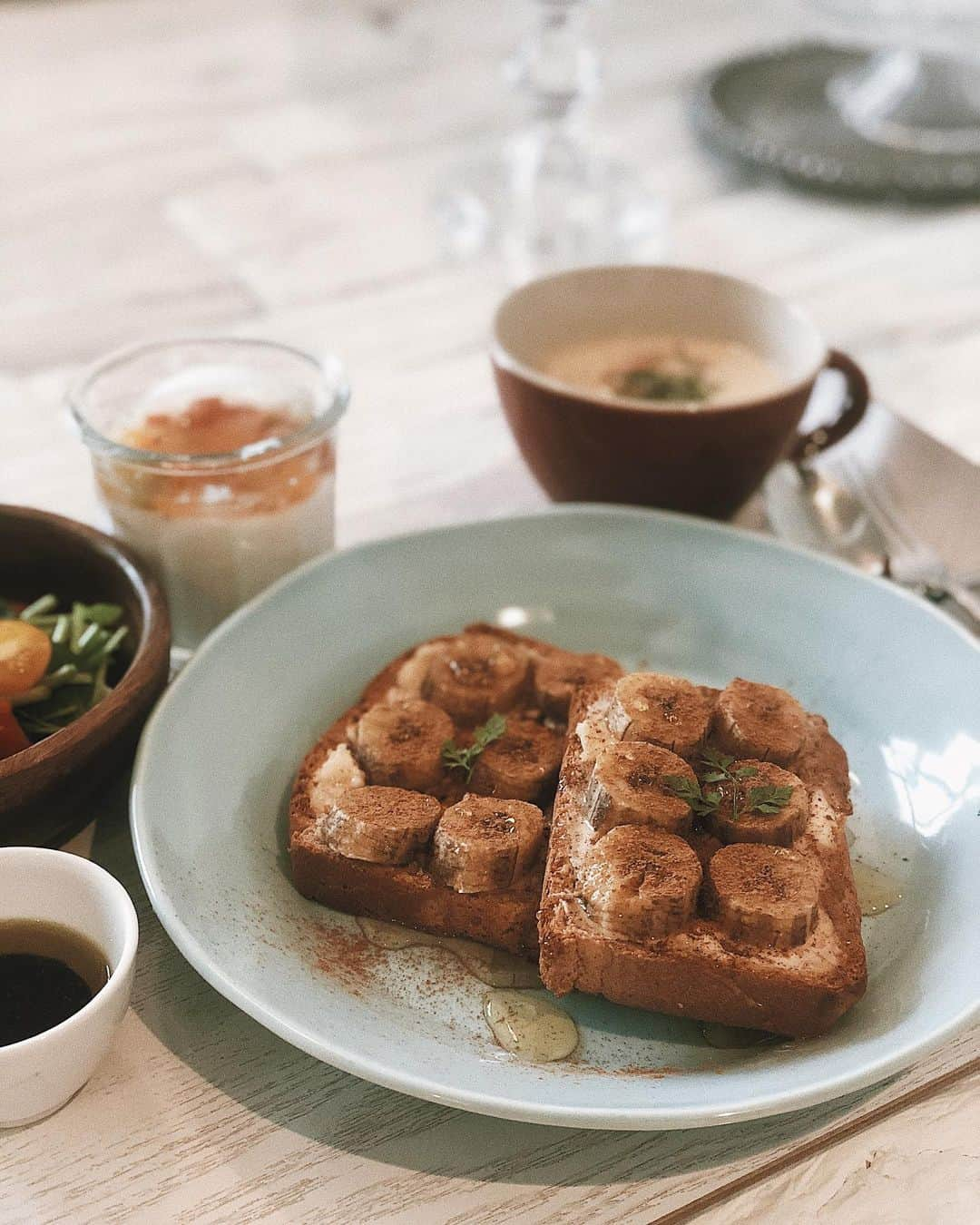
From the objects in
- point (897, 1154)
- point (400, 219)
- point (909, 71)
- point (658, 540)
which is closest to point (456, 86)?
point (400, 219)

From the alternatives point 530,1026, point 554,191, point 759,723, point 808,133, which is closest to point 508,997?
point 530,1026

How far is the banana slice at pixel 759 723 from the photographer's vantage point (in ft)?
4.49

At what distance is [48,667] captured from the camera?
4.88 ft

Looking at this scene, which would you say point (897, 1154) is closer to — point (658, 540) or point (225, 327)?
point (658, 540)

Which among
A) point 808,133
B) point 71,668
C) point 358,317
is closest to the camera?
point 71,668

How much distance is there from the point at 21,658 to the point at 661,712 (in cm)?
70

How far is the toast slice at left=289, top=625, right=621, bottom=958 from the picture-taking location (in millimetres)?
1293

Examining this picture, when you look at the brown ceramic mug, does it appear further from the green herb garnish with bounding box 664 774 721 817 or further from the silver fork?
the green herb garnish with bounding box 664 774 721 817

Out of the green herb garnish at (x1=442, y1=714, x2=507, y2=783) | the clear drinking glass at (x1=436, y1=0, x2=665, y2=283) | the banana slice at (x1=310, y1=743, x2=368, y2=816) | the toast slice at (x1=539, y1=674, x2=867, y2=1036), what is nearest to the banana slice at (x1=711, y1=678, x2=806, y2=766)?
the toast slice at (x1=539, y1=674, x2=867, y2=1036)

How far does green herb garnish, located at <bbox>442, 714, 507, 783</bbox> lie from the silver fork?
2.24 ft

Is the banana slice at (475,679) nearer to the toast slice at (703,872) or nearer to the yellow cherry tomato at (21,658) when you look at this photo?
the toast slice at (703,872)

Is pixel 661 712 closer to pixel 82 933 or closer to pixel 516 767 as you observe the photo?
pixel 516 767

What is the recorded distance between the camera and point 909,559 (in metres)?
1.84

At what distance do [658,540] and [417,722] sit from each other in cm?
49
